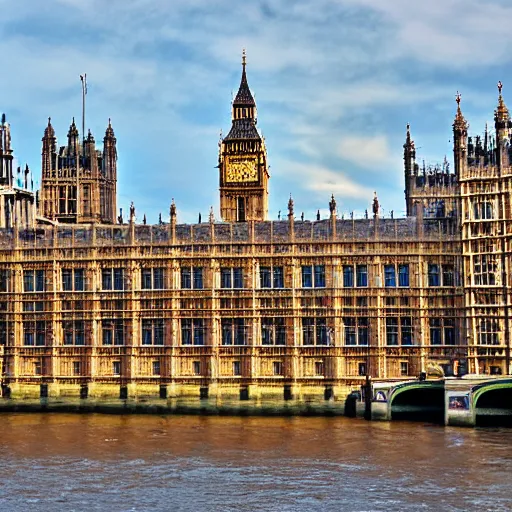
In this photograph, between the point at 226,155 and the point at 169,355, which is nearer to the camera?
the point at 169,355

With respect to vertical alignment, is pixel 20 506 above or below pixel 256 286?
below

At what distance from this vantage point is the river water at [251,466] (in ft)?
168

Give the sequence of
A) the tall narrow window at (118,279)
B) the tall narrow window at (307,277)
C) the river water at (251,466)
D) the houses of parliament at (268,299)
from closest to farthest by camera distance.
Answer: the river water at (251,466), the houses of parliament at (268,299), the tall narrow window at (307,277), the tall narrow window at (118,279)

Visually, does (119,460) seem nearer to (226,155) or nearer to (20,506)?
(20,506)

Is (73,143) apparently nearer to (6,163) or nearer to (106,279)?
(6,163)

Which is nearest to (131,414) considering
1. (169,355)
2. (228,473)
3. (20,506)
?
(169,355)

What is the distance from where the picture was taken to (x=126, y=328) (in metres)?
86.3

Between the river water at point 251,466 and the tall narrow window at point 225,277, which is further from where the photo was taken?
the tall narrow window at point 225,277

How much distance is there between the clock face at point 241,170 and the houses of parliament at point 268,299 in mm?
43256

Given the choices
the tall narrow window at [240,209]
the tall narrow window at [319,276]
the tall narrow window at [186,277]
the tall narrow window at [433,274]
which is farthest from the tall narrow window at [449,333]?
the tall narrow window at [240,209]

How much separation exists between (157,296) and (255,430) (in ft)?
58.8

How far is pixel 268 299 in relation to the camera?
84.2m

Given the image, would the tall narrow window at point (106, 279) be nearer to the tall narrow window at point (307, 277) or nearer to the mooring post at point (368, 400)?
the tall narrow window at point (307, 277)

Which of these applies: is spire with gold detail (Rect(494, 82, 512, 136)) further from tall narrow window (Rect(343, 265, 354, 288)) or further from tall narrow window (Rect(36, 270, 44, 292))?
tall narrow window (Rect(36, 270, 44, 292))
